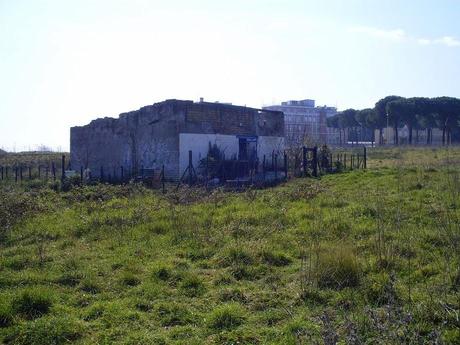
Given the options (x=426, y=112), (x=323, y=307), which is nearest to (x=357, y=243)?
(x=323, y=307)

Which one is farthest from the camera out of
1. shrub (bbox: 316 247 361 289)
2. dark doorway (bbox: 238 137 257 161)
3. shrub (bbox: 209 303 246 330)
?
dark doorway (bbox: 238 137 257 161)

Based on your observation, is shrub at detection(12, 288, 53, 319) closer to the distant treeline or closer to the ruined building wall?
the ruined building wall

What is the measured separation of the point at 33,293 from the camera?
19.7ft

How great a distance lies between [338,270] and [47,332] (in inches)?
135

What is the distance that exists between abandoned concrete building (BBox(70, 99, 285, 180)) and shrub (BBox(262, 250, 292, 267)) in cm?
1659

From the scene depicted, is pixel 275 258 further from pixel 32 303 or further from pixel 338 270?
pixel 32 303

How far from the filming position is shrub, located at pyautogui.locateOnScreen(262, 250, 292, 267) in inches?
302

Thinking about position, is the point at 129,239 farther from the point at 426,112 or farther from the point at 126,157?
the point at 426,112

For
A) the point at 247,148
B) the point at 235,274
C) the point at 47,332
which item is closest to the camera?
the point at 47,332

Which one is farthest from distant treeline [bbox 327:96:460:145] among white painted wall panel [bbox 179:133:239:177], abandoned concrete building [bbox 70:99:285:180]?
white painted wall panel [bbox 179:133:239:177]

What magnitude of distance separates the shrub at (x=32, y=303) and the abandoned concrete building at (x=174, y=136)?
1821 cm

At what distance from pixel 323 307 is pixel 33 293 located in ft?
11.0

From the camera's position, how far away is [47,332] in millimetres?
5102

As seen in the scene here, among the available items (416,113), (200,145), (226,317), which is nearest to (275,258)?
(226,317)
